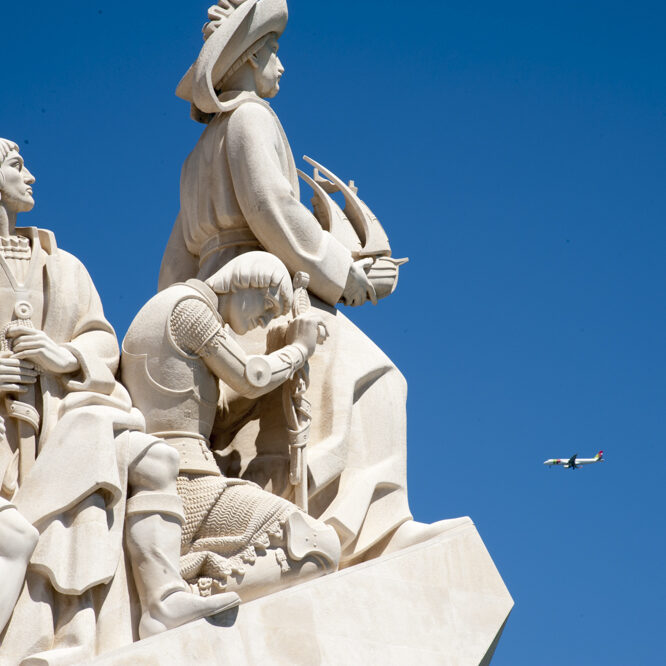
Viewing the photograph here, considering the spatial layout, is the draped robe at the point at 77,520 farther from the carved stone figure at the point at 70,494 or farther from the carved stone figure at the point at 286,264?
the carved stone figure at the point at 286,264

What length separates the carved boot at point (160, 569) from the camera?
9.25 meters

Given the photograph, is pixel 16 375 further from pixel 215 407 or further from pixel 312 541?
pixel 312 541

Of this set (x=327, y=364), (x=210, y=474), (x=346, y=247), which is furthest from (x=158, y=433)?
(x=346, y=247)

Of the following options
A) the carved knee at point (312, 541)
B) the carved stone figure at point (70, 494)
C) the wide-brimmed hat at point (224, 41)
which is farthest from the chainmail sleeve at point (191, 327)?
the wide-brimmed hat at point (224, 41)

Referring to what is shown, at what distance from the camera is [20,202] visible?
33.1ft

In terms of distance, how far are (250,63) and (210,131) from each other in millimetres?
492

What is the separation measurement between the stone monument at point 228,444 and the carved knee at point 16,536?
0.04 feet

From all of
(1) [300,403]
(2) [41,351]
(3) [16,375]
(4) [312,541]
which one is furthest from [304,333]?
(3) [16,375]

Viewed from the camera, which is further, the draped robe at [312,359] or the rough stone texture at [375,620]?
the draped robe at [312,359]

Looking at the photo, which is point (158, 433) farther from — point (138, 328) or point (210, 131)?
point (210, 131)

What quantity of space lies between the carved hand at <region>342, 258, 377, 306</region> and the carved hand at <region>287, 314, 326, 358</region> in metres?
0.92

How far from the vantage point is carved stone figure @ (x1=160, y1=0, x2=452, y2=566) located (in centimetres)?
1060

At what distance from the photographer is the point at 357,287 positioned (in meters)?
11.4

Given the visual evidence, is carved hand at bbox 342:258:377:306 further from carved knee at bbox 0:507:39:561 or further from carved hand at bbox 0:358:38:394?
carved knee at bbox 0:507:39:561
